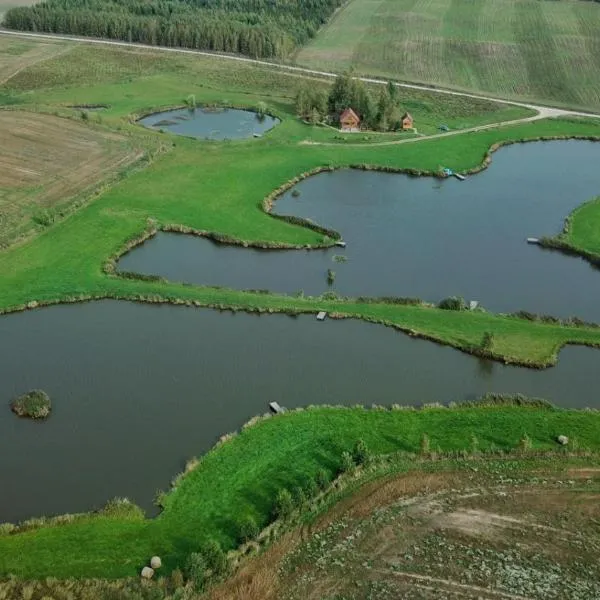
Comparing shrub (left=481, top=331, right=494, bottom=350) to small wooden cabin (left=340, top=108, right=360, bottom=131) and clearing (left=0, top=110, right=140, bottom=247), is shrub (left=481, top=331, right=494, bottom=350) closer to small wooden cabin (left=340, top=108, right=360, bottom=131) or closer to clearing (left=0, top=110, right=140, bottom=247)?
clearing (left=0, top=110, right=140, bottom=247)

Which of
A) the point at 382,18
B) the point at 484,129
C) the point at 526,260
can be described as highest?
the point at 382,18

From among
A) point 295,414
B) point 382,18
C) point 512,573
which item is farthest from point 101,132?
point 382,18

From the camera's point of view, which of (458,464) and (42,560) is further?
(458,464)

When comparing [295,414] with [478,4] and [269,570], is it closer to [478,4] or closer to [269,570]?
[269,570]

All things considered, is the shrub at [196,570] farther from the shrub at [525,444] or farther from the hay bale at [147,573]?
the shrub at [525,444]

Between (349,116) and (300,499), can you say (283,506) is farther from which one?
(349,116)

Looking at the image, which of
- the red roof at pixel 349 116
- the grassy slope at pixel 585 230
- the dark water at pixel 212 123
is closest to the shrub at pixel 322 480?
the grassy slope at pixel 585 230
